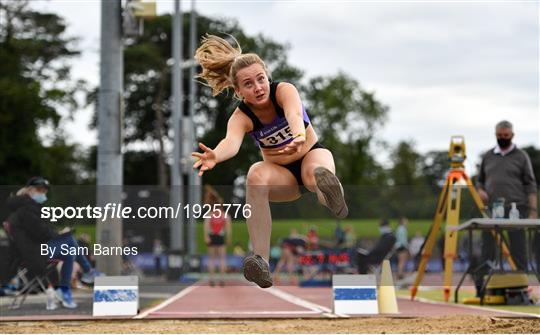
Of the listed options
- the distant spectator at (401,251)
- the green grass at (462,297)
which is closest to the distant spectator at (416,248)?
the distant spectator at (401,251)

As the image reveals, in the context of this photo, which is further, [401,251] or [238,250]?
[238,250]

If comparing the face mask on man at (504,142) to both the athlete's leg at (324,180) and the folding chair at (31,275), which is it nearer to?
the folding chair at (31,275)

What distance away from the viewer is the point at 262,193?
269 inches

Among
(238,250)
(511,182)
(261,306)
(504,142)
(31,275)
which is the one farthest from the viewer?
(238,250)

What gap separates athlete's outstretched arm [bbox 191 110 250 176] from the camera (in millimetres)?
6070

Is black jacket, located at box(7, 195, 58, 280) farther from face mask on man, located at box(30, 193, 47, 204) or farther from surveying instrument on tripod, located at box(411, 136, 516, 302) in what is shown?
surveying instrument on tripod, located at box(411, 136, 516, 302)

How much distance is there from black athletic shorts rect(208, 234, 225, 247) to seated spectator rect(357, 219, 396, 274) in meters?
2.16

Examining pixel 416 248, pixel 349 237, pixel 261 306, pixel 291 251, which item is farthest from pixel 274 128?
pixel 349 237

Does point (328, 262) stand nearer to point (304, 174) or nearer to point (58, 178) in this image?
point (304, 174)

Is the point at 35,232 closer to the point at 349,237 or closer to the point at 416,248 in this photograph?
the point at 416,248

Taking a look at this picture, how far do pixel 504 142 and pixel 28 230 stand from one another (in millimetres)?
6095

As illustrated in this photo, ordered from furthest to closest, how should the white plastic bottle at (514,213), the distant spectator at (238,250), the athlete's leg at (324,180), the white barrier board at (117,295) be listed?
the distant spectator at (238,250), the white plastic bottle at (514,213), the white barrier board at (117,295), the athlete's leg at (324,180)

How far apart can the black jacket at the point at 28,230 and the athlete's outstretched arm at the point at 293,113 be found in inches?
158

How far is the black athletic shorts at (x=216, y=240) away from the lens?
14651 mm
